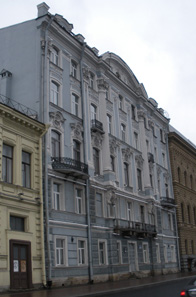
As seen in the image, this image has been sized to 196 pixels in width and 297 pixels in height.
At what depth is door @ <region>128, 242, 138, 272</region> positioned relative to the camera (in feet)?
107

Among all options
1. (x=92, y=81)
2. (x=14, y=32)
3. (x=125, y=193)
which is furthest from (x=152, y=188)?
(x=14, y=32)

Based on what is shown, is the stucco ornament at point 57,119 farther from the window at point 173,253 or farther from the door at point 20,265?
the window at point 173,253

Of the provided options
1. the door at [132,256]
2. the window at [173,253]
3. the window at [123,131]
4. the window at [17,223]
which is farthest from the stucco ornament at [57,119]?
the window at [173,253]

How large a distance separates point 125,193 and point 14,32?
15.5 metres

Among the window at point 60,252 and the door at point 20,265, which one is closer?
the door at point 20,265

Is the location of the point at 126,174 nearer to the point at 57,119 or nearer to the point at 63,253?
the point at 57,119

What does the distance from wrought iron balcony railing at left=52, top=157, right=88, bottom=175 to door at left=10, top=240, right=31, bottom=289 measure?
5.38 meters

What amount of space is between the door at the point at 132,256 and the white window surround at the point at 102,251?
3.94 metres

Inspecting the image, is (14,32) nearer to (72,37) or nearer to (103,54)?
(72,37)

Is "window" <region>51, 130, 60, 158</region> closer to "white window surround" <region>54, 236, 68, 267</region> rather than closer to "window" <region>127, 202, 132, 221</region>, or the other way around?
"white window surround" <region>54, 236, 68, 267</region>

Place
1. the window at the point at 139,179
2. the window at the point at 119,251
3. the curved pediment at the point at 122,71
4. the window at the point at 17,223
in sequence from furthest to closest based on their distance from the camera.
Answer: the window at the point at 139,179 → the curved pediment at the point at 122,71 → the window at the point at 119,251 → the window at the point at 17,223

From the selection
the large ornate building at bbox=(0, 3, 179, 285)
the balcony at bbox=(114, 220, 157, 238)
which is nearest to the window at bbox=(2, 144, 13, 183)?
the large ornate building at bbox=(0, 3, 179, 285)

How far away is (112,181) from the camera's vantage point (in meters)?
31.3

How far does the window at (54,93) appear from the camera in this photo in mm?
27436
